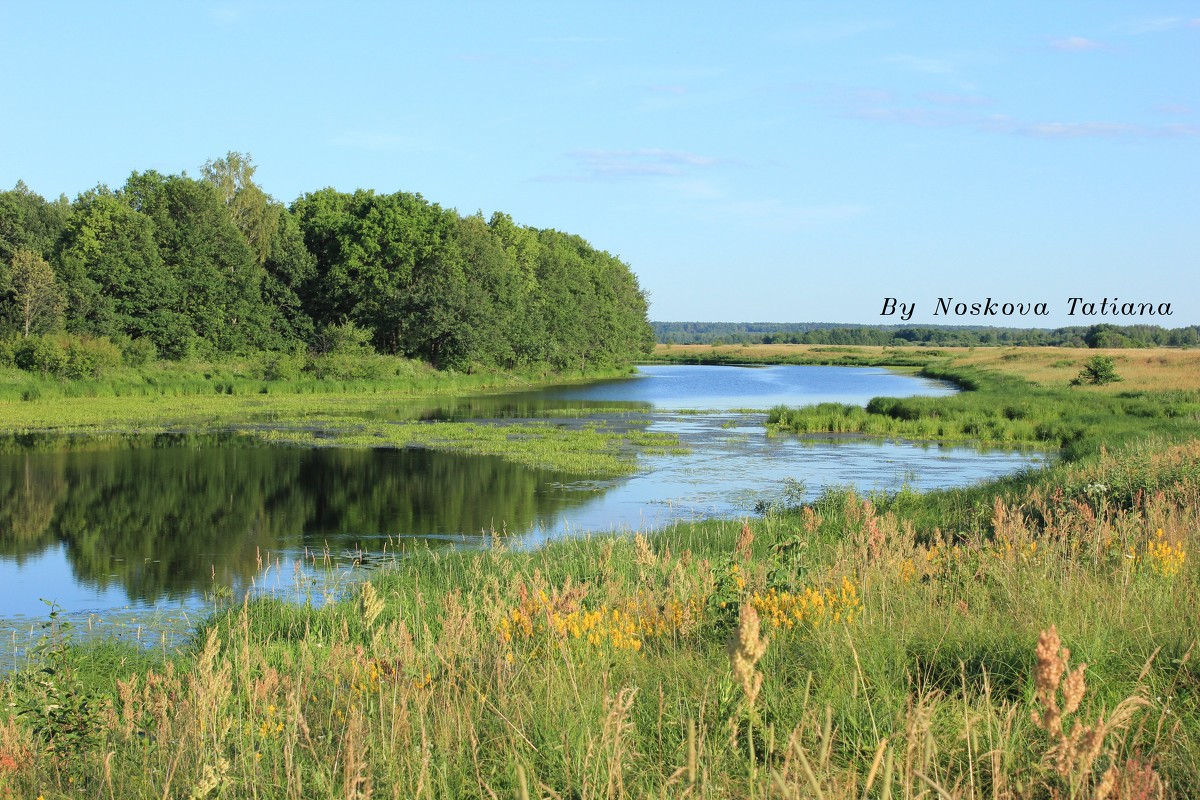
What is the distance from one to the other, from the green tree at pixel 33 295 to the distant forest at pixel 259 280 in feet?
0.21

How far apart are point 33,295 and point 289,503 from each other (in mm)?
31659

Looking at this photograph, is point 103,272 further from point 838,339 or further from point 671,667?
point 838,339

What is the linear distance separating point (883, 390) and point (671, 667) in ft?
192

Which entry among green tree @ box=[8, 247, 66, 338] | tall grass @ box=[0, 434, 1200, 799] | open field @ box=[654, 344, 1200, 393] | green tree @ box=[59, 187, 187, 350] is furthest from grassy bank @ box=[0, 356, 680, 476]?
open field @ box=[654, 344, 1200, 393]

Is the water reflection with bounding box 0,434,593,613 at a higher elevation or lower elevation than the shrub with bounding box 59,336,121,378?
lower

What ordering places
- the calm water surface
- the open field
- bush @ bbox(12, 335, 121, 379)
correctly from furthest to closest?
the open field, bush @ bbox(12, 335, 121, 379), the calm water surface

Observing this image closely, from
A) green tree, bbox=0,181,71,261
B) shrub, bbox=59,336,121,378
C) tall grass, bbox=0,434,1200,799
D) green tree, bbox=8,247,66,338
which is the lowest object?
tall grass, bbox=0,434,1200,799

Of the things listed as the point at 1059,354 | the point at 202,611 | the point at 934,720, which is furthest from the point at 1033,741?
the point at 1059,354

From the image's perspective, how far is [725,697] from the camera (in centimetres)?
392

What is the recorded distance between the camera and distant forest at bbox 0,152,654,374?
4756cm

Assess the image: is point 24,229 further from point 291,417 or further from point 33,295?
point 291,417

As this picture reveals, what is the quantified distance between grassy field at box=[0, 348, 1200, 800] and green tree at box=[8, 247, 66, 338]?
Result: 43000 mm

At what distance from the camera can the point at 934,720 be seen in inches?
169

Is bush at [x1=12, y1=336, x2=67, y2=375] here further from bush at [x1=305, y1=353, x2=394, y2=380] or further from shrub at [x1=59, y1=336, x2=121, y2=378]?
bush at [x1=305, y1=353, x2=394, y2=380]
